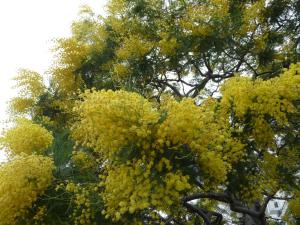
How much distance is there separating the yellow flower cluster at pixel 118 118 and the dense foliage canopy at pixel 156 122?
0.01m

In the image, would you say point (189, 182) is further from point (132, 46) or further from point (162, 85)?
point (162, 85)

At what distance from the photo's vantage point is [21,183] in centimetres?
485

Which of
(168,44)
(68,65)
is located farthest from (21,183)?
(68,65)

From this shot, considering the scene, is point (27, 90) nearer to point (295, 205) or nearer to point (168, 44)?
point (168, 44)

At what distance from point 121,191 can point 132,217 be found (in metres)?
0.61

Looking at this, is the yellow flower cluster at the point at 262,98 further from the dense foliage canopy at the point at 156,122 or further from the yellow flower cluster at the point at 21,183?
the yellow flower cluster at the point at 21,183

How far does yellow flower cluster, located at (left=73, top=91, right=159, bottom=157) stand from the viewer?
4.16 metres

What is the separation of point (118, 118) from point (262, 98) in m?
1.77

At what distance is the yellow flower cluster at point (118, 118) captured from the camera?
4156mm

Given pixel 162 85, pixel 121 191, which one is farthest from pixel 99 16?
pixel 121 191

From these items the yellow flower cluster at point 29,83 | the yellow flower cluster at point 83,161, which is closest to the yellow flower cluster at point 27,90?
the yellow flower cluster at point 29,83

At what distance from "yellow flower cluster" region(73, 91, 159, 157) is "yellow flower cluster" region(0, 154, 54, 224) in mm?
1027

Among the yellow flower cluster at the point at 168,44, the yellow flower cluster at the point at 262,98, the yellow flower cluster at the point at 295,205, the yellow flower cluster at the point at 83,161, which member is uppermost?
the yellow flower cluster at the point at 168,44

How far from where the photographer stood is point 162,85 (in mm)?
9656
